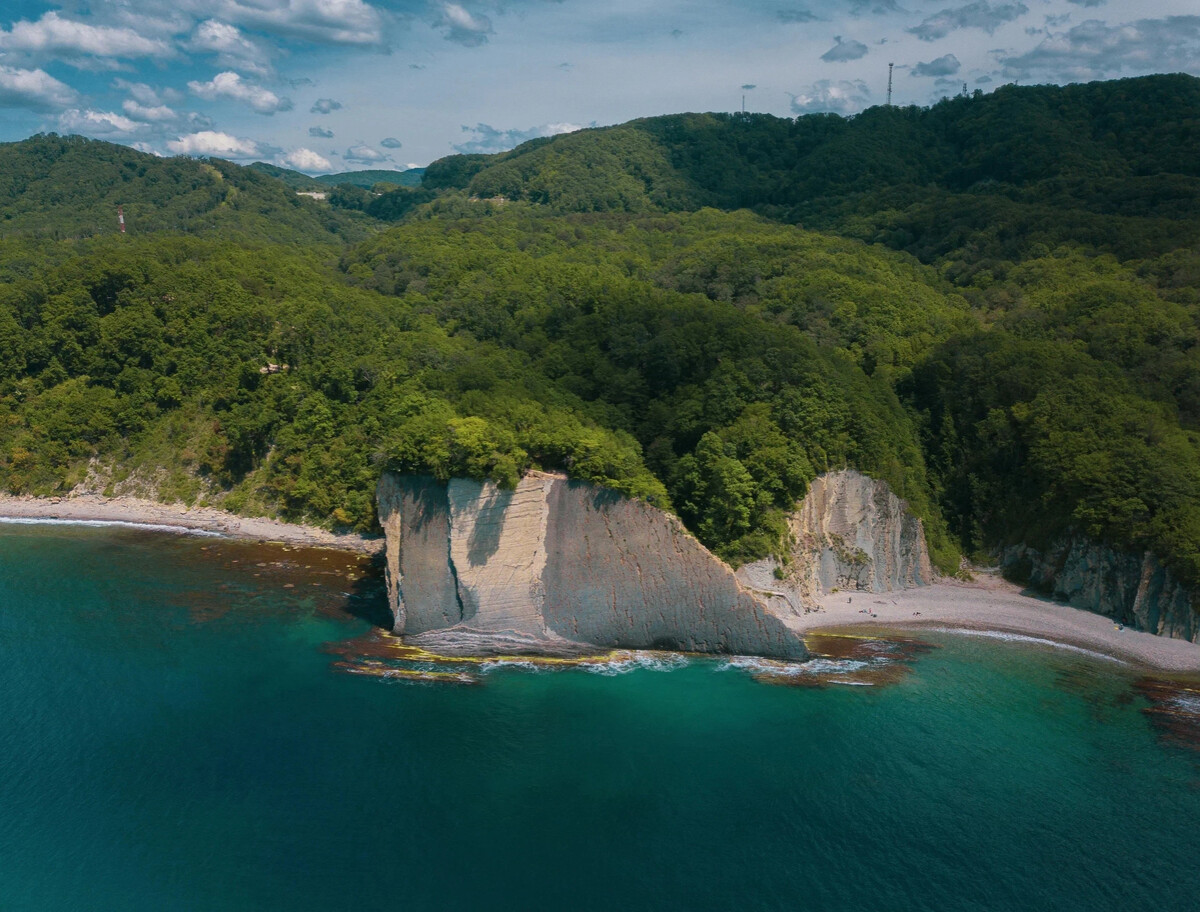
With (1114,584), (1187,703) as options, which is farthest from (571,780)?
(1114,584)

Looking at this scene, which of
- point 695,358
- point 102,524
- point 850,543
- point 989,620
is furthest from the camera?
point 102,524

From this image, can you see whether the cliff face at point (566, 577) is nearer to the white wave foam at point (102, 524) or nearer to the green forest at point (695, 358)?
the green forest at point (695, 358)

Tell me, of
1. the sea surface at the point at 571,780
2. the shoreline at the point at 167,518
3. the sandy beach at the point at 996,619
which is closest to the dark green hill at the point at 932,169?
the sandy beach at the point at 996,619

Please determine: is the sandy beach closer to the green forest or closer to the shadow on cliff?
the green forest

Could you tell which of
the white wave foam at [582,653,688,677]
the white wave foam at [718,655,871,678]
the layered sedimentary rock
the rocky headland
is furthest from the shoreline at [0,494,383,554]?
the layered sedimentary rock

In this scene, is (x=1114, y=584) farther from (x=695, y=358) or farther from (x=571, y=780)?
(x=571, y=780)

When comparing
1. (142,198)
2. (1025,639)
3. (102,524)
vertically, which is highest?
(142,198)

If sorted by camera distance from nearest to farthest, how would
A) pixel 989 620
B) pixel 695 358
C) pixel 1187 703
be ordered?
pixel 1187 703 < pixel 989 620 < pixel 695 358

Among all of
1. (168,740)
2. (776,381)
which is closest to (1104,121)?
(776,381)

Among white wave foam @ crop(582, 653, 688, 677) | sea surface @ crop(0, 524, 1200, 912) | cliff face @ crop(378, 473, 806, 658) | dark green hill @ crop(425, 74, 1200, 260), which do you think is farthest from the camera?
dark green hill @ crop(425, 74, 1200, 260)
